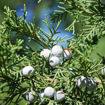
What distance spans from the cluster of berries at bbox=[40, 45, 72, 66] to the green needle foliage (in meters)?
0.02

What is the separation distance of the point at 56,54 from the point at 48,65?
0.08m

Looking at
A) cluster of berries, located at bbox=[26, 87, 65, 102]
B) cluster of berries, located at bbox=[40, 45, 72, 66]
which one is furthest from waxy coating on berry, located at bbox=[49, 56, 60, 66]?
cluster of berries, located at bbox=[26, 87, 65, 102]

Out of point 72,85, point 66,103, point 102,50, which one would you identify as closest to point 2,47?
point 72,85

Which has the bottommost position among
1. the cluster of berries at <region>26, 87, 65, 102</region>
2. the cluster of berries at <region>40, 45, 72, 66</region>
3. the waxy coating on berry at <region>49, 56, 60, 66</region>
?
the cluster of berries at <region>26, 87, 65, 102</region>

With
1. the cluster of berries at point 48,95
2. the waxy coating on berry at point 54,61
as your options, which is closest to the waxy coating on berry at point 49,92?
the cluster of berries at point 48,95

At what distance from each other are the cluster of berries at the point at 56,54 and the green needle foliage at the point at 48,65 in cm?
2

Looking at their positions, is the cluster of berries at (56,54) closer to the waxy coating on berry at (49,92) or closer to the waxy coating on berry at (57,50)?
the waxy coating on berry at (57,50)

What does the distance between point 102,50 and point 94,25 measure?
4.66 feet

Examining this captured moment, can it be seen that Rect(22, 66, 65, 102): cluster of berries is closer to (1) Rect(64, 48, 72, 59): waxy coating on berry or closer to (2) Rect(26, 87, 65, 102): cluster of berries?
(2) Rect(26, 87, 65, 102): cluster of berries

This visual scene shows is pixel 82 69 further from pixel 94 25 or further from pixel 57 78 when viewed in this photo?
pixel 94 25

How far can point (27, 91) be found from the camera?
0.79 meters

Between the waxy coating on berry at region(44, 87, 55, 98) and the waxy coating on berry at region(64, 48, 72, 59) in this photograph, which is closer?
the waxy coating on berry at region(44, 87, 55, 98)

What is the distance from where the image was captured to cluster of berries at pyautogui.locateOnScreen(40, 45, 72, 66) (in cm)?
82

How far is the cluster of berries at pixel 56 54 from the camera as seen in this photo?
32.3 inches
